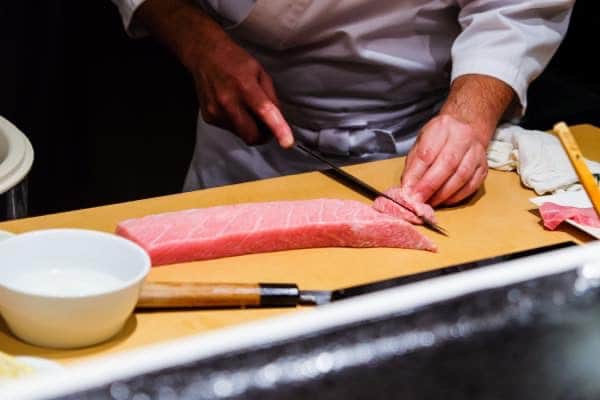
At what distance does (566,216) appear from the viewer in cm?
157

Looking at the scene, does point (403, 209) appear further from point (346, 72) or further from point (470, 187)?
point (346, 72)

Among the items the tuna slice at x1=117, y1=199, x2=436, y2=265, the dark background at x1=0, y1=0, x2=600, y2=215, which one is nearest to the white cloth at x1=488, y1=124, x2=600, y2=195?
the tuna slice at x1=117, y1=199, x2=436, y2=265

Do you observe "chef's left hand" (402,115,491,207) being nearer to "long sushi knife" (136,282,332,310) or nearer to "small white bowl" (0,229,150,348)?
"long sushi knife" (136,282,332,310)

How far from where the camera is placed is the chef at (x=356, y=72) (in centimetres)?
178

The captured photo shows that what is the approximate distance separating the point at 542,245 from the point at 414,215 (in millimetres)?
223

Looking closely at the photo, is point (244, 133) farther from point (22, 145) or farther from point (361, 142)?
point (22, 145)

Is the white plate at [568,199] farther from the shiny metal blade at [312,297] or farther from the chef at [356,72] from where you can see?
the shiny metal blade at [312,297]

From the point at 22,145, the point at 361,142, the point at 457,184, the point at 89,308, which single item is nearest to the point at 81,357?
the point at 89,308

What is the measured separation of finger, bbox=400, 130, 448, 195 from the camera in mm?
1670

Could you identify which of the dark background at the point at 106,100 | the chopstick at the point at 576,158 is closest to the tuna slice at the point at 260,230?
the chopstick at the point at 576,158

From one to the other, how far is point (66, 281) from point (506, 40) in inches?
45.4

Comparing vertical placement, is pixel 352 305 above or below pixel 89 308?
above

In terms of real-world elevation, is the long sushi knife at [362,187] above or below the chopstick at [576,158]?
below

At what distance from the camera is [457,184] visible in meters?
1.64
